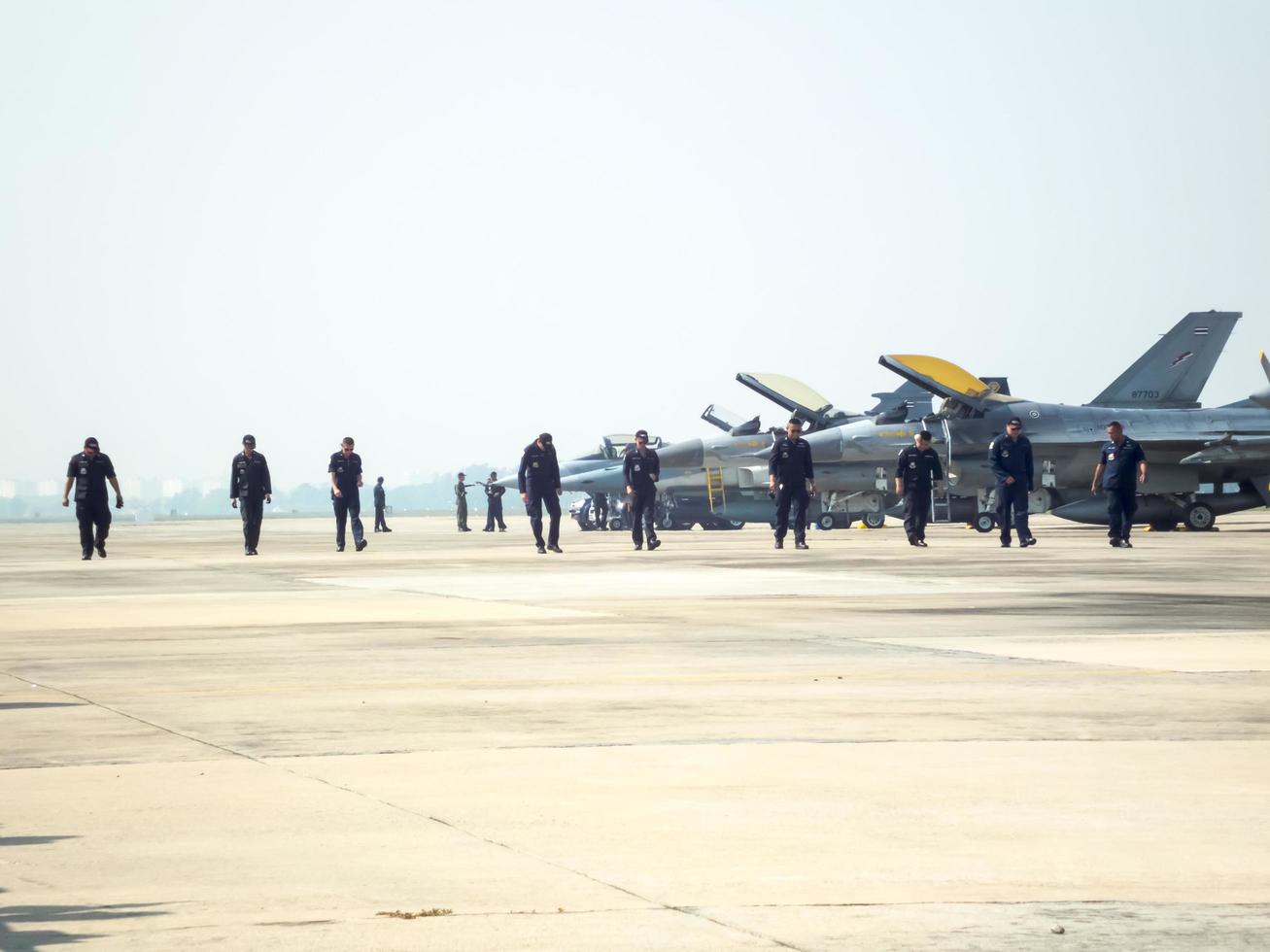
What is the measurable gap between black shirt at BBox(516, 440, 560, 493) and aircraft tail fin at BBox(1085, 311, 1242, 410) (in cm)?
1715

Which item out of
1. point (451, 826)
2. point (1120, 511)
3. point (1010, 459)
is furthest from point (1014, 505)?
point (451, 826)

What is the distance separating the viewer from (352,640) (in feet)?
37.2

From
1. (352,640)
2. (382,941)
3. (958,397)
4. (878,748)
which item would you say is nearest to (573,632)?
(352,640)

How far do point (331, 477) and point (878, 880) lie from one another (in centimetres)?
2420

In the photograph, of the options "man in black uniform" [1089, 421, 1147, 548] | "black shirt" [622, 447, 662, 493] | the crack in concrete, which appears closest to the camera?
the crack in concrete

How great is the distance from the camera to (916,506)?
2820 centimetres

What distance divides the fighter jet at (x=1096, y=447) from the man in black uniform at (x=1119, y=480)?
→ 31.0 ft

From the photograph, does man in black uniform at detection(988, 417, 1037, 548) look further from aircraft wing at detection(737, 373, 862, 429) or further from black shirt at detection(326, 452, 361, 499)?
aircraft wing at detection(737, 373, 862, 429)

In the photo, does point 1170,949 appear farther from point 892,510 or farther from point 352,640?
point 892,510

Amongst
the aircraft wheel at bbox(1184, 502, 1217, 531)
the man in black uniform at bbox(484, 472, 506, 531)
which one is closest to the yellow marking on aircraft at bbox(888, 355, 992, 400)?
the aircraft wheel at bbox(1184, 502, 1217, 531)

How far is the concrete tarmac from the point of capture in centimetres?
410

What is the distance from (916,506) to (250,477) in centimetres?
1037

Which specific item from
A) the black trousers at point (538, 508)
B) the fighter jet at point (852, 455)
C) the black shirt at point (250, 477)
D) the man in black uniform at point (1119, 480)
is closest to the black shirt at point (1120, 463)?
the man in black uniform at point (1119, 480)

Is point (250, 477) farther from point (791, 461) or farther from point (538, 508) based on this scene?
point (791, 461)
